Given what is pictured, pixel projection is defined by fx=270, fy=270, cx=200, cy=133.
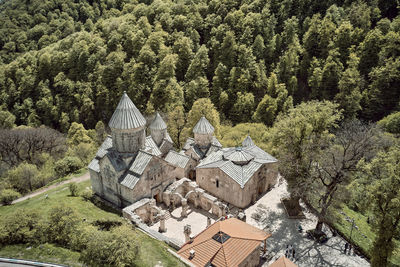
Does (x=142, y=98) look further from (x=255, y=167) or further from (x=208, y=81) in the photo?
(x=255, y=167)

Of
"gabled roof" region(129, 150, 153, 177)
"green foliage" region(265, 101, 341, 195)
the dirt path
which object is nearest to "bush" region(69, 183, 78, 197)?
the dirt path

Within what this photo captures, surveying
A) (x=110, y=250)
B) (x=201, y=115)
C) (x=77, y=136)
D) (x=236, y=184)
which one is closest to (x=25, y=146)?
(x=77, y=136)

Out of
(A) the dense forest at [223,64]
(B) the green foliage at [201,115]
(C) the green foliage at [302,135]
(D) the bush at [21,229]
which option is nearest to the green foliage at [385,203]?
(C) the green foliage at [302,135]

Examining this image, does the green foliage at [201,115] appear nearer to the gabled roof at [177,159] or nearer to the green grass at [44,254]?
the gabled roof at [177,159]

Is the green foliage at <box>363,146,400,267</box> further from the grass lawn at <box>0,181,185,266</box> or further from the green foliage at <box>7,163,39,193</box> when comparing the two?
the green foliage at <box>7,163,39,193</box>

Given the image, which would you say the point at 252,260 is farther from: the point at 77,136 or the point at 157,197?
the point at 77,136

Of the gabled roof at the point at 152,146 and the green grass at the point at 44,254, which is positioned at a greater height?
the gabled roof at the point at 152,146
